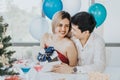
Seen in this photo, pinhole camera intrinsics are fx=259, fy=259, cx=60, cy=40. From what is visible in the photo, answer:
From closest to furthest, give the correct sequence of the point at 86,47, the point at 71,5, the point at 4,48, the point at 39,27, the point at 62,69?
1. the point at 4,48
2. the point at 62,69
3. the point at 86,47
4. the point at 71,5
5. the point at 39,27

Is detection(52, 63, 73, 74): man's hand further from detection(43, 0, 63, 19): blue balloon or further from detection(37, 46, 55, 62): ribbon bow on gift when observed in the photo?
detection(43, 0, 63, 19): blue balloon

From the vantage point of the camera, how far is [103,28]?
3.76 m

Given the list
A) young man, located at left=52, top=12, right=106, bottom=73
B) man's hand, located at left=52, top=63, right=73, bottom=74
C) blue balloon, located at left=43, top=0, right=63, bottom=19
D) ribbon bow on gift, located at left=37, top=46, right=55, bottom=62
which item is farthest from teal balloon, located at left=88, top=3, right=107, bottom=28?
man's hand, located at left=52, top=63, right=73, bottom=74

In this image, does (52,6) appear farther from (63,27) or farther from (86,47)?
(86,47)

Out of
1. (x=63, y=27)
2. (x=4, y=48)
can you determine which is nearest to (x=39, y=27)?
(x=63, y=27)

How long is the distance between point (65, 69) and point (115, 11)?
162 centimetres

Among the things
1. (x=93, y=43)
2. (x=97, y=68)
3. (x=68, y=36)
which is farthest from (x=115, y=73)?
(x=68, y=36)

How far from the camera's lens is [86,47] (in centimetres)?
260

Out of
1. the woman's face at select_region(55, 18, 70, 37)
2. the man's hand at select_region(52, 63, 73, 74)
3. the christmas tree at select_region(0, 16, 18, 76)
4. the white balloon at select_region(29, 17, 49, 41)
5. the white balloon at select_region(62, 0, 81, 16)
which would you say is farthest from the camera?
the white balloon at select_region(29, 17, 49, 41)

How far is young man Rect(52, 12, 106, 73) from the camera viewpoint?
247cm

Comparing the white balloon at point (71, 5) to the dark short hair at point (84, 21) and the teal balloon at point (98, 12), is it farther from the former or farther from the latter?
the dark short hair at point (84, 21)

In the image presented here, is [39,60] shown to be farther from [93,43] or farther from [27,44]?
[27,44]

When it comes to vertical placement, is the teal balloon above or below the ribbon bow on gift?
above

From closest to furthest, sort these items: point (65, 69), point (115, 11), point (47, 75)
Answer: point (47, 75), point (65, 69), point (115, 11)
